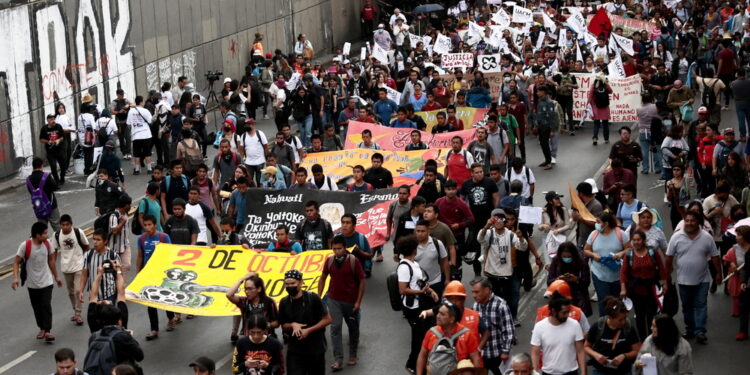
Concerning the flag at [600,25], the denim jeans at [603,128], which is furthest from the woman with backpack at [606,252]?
the flag at [600,25]

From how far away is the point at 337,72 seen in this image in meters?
31.2

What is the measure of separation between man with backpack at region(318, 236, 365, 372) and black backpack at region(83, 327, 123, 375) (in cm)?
290

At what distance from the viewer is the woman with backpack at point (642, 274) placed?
13.9m

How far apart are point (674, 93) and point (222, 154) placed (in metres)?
8.96

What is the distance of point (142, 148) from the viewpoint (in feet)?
85.7

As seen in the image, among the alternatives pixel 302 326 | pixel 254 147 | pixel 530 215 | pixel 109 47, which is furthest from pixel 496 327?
pixel 109 47

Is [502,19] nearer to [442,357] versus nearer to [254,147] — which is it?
[254,147]

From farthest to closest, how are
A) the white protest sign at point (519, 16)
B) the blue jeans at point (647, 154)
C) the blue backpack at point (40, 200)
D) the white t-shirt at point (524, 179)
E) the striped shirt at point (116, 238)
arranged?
the white protest sign at point (519, 16) < the blue jeans at point (647, 154) < the blue backpack at point (40, 200) < the white t-shirt at point (524, 179) < the striped shirt at point (116, 238)

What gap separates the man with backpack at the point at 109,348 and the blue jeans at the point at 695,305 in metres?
5.92

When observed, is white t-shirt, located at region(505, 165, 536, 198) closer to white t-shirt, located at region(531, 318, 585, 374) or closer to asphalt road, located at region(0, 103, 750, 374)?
asphalt road, located at region(0, 103, 750, 374)

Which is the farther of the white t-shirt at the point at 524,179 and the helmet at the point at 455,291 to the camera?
the white t-shirt at the point at 524,179

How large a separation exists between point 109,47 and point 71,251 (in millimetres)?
14832

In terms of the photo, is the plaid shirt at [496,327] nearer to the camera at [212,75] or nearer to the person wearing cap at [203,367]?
the person wearing cap at [203,367]

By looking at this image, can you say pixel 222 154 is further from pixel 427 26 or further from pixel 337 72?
pixel 427 26
